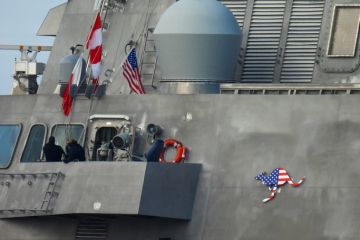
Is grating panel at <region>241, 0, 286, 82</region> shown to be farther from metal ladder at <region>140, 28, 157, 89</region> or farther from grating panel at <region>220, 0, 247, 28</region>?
metal ladder at <region>140, 28, 157, 89</region>

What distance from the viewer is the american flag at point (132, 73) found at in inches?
1127

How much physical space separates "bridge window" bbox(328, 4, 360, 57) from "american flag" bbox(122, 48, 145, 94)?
431 centimetres

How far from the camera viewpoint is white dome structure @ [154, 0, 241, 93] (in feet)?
91.0

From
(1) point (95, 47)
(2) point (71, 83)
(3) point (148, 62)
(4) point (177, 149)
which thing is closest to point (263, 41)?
(3) point (148, 62)

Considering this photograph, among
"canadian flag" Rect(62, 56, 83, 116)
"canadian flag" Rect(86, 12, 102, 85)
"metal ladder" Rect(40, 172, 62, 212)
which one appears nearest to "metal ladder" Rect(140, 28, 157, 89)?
"canadian flag" Rect(86, 12, 102, 85)

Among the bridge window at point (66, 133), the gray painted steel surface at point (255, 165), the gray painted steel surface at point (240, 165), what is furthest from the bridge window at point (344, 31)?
the bridge window at point (66, 133)

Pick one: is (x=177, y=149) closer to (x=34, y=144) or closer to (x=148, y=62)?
(x=34, y=144)

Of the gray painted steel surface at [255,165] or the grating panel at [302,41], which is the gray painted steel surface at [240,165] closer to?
the gray painted steel surface at [255,165]

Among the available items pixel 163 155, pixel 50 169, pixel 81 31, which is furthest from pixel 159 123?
pixel 81 31

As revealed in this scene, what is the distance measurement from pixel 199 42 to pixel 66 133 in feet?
11.6

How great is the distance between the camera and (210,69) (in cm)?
2792

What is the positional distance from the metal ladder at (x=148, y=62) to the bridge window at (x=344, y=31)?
4.23 meters

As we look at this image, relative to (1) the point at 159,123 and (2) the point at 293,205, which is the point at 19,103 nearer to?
(1) the point at 159,123

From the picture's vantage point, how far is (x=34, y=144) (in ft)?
93.5
